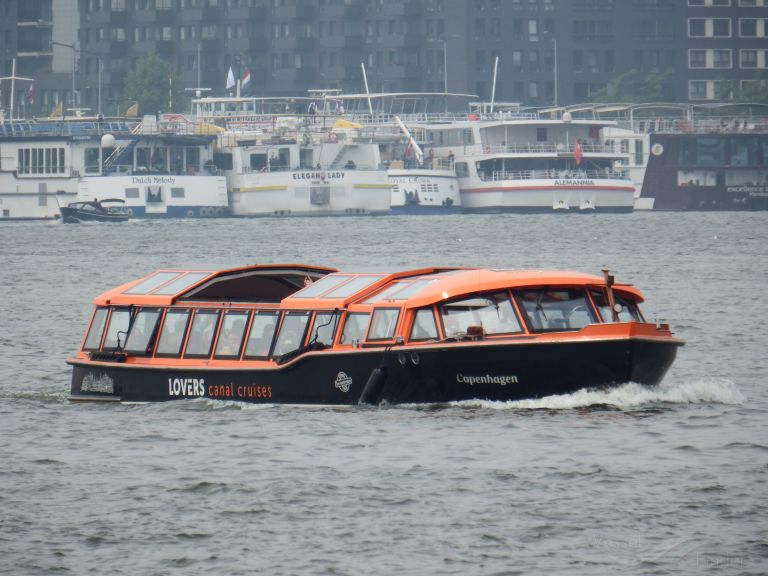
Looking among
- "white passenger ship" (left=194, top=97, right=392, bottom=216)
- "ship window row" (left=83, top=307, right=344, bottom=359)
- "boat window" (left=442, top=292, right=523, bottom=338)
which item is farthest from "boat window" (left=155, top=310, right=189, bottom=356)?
"white passenger ship" (left=194, top=97, right=392, bottom=216)

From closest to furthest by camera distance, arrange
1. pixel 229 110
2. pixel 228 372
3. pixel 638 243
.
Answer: pixel 228 372 < pixel 638 243 < pixel 229 110

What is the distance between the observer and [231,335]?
31.4 metres

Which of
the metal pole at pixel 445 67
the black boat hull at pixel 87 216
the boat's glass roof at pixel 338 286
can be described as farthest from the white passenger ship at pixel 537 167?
the boat's glass roof at pixel 338 286

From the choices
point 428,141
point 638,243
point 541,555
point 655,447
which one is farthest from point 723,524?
point 428,141

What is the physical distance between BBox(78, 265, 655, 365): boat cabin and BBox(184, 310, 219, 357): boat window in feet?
0.06

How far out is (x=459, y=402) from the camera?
1126 inches

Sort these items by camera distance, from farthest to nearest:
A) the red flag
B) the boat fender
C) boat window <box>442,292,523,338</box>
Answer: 1. the red flag
2. the boat fender
3. boat window <box>442,292,523,338</box>

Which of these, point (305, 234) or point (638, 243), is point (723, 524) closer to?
point (638, 243)

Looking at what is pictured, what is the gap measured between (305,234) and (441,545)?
9418 cm

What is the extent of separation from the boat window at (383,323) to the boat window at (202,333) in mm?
3723

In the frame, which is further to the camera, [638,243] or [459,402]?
[638,243]

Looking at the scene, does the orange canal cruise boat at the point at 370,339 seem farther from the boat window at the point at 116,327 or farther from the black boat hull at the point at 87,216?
the black boat hull at the point at 87,216

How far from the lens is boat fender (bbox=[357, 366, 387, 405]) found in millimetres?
28891

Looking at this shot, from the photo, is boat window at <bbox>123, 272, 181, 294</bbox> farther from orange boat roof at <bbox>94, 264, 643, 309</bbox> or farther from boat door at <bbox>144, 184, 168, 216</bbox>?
boat door at <bbox>144, 184, 168, 216</bbox>
